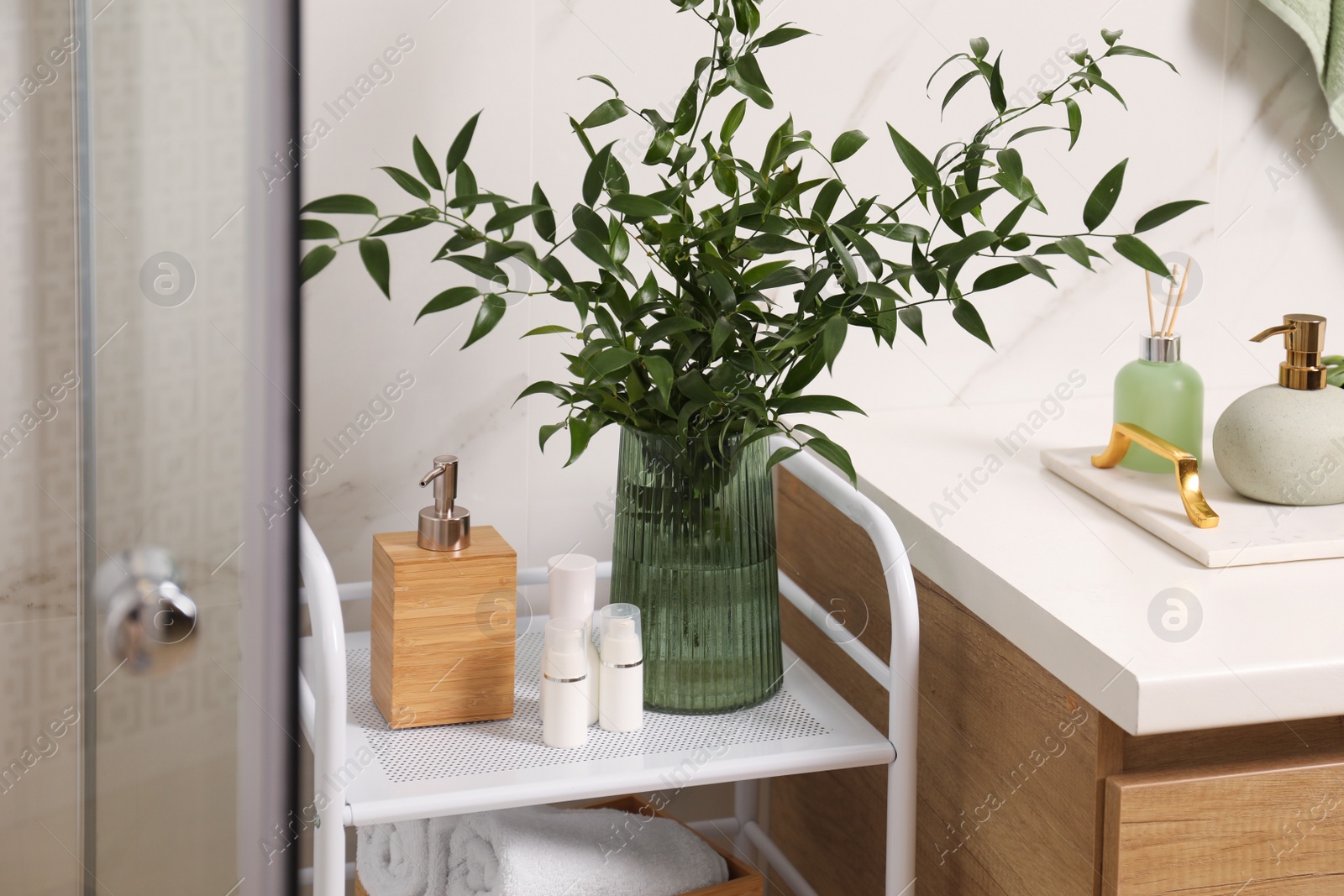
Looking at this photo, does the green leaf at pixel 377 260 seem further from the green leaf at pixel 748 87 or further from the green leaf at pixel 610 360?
the green leaf at pixel 748 87

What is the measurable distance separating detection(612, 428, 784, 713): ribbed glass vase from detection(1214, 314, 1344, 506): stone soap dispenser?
1.22 feet

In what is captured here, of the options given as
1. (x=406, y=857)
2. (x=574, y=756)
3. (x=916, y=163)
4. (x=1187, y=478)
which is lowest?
(x=406, y=857)

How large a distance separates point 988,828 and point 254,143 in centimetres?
74

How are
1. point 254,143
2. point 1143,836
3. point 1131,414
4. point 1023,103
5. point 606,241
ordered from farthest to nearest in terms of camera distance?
point 1023,103 → point 1131,414 → point 606,241 → point 1143,836 → point 254,143

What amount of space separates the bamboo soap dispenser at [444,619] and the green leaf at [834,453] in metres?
0.24

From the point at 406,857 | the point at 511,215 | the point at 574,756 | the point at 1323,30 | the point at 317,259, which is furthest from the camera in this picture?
the point at 1323,30

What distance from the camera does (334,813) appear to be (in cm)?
80

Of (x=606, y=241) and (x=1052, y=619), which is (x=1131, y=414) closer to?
(x=1052, y=619)

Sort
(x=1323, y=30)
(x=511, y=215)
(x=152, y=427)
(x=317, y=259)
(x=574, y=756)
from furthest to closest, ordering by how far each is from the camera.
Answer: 1. (x=1323, y=30)
2. (x=574, y=756)
3. (x=511, y=215)
4. (x=317, y=259)
5. (x=152, y=427)

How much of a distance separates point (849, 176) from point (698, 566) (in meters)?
0.51

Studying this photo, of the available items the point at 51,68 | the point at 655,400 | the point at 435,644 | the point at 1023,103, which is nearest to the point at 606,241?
the point at 655,400

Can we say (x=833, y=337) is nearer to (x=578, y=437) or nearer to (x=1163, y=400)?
(x=578, y=437)

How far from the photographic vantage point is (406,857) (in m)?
1.01

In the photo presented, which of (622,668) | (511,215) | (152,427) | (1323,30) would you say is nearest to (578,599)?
(622,668)
